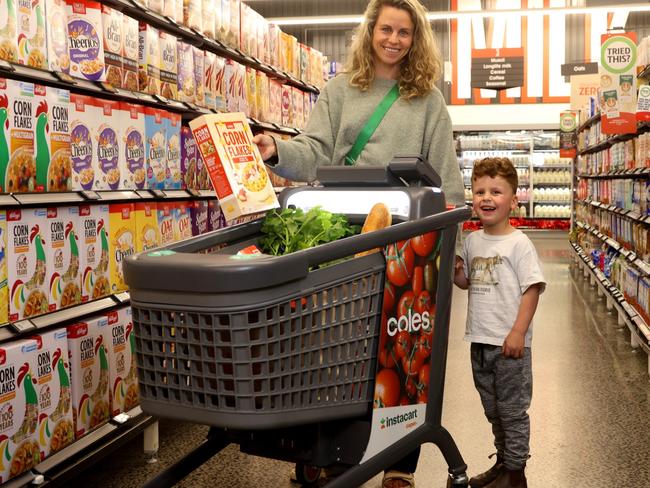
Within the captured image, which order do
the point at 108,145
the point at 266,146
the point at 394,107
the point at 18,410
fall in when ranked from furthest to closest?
the point at 108,145 → the point at 394,107 → the point at 18,410 → the point at 266,146

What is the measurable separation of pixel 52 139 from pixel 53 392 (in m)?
0.87

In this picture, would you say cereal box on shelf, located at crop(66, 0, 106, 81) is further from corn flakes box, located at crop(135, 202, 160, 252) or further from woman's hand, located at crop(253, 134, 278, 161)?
woman's hand, located at crop(253, 134, 278, 161)

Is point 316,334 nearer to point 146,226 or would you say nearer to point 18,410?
point 18,410

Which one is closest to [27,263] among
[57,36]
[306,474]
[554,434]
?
[57,36]

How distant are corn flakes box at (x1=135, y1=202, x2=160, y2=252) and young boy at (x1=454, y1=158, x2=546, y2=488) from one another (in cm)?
145

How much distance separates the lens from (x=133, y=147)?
3.42 meters

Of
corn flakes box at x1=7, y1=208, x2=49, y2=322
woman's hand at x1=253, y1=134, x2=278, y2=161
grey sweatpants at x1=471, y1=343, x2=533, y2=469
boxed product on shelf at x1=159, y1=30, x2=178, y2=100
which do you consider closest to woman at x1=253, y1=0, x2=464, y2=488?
woman's hand at x1=253, y1=134, x2=278, y2=161

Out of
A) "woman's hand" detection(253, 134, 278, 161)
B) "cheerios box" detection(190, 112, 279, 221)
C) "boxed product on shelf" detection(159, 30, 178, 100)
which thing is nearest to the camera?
"cheerios box" detection(190, 112, 279, 221)

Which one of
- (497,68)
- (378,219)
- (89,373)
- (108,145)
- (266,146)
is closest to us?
(378,219)

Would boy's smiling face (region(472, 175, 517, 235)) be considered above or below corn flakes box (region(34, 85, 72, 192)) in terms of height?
below

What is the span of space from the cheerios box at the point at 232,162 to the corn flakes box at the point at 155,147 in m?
1.50

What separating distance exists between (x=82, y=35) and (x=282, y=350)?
189cm

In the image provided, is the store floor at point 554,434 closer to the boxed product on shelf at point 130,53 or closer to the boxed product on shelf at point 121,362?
the boxed product on shelf at point 121,362

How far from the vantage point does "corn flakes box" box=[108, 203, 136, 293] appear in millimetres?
3248
